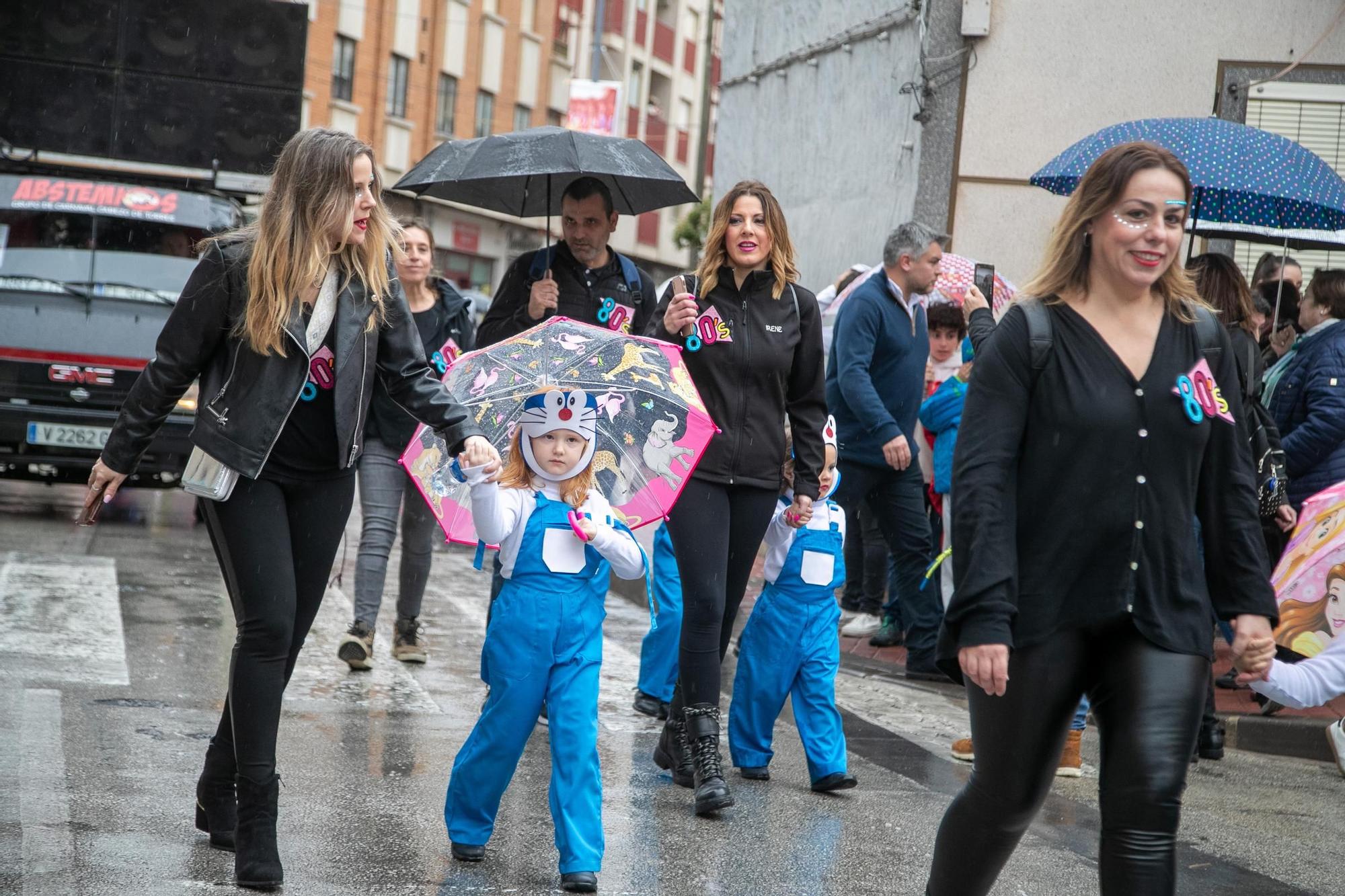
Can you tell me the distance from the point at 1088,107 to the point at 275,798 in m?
9.71

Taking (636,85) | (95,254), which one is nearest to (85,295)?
(95,254)

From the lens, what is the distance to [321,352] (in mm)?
4449

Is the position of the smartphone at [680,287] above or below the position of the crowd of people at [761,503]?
above

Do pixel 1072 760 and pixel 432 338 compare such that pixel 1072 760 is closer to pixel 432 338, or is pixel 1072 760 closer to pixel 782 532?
pixel 782 532

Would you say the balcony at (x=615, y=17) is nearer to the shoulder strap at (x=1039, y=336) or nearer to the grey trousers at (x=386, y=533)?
the grey trousers at (x=386, y=533)

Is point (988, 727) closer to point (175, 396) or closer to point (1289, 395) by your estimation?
point (175, 396)

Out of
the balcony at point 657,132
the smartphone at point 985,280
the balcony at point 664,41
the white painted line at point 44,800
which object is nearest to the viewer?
the white painted line at point 44,800

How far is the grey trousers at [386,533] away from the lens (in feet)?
25.3

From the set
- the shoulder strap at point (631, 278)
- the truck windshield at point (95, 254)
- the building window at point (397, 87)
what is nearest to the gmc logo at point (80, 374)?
the truck windshield at point (95, 254)

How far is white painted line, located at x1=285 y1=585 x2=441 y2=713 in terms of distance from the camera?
22.8 ft

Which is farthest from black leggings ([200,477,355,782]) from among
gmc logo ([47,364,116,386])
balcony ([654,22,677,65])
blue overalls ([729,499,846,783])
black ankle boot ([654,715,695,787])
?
balcony ([654,22,677,65])

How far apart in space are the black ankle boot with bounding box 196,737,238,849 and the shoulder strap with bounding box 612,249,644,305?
2.96 m

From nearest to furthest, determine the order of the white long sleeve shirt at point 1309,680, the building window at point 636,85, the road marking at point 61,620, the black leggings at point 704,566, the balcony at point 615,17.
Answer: the white long sleeve shirt at point 1309,680 → the black leggings at point 704,566 → the road marking at point 61,620 → the balcony at point 615,17 → the building window at point 636,85

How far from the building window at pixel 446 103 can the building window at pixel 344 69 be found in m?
3.19
